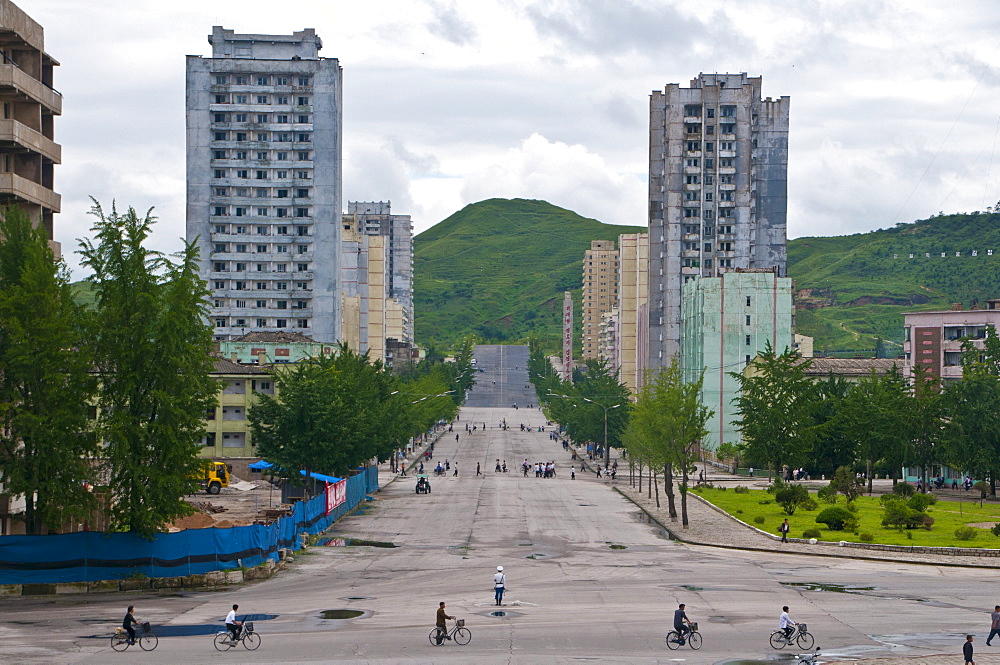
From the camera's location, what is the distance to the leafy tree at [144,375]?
4897cm

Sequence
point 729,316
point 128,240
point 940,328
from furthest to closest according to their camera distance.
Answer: point 729,316 → point 940,328 → point 128,240

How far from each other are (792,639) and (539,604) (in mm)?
10879

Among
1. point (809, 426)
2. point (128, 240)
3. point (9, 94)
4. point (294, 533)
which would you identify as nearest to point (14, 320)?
point (128, 240)

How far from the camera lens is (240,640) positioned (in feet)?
119

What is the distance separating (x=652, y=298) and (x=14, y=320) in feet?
468

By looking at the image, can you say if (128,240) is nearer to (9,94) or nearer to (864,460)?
(9,94)

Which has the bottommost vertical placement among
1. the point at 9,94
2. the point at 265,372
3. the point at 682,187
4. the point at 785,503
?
the point at 785,503

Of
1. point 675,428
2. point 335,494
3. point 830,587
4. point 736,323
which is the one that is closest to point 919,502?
point 675,428

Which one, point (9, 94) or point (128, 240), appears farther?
point (9, 94)

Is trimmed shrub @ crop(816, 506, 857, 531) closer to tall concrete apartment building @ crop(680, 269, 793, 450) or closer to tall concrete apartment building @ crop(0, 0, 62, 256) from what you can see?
tall concrete apartment building @ crop(0, 0, 62, 256)

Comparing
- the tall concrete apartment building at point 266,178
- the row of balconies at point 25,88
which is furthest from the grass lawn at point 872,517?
the tall concrete apartment building at point 266,178

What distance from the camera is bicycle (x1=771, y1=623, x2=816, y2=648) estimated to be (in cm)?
3631

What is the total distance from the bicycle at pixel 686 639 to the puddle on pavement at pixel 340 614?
36.5 ft

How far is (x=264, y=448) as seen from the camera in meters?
78.7
